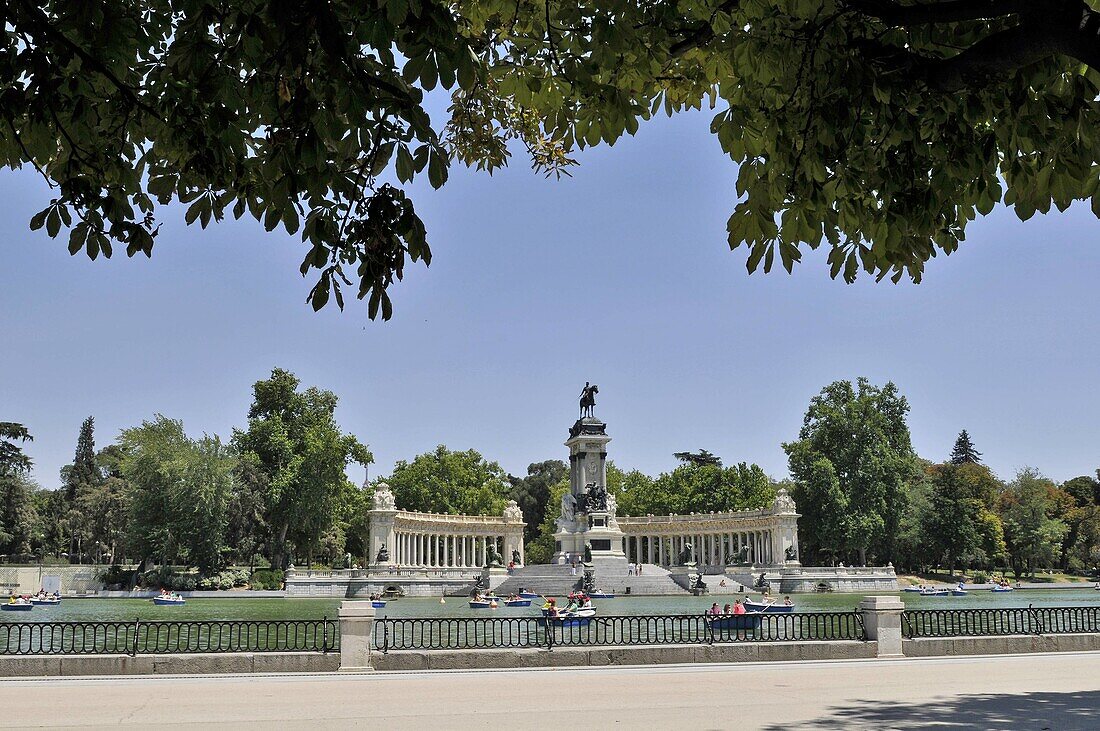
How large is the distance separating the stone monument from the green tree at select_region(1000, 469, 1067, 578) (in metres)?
40.7

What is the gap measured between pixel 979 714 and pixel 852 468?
75848 millimetres

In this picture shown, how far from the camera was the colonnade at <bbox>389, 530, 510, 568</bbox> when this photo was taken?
86.7 meters

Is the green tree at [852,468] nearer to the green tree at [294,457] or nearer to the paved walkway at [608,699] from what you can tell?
the green tree at [294,457]

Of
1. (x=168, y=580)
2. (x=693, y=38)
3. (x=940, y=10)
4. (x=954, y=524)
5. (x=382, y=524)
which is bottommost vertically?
(x=168, y=580)

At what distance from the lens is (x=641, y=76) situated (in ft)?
24.4

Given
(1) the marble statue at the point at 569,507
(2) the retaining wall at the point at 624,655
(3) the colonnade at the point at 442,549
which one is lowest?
(3) the colonnade at the point at 442,549

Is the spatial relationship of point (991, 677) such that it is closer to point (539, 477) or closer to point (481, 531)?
point (481, 531)

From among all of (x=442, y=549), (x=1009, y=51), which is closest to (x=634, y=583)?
(x=442, y=549)

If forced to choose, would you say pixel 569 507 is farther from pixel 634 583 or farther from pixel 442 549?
pixel 442 549

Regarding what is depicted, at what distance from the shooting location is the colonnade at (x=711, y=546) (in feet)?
282

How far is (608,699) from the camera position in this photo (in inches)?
510

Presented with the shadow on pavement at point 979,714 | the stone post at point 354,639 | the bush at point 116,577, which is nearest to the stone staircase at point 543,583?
the bush at point 116,577

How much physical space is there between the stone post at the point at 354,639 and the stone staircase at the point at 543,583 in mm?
45651

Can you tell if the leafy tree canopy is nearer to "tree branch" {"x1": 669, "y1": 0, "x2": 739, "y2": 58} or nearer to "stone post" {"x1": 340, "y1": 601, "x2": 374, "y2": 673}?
"tree branch" {"x1": 669, "y1": 0, "x2": 739, "y2": 58}
